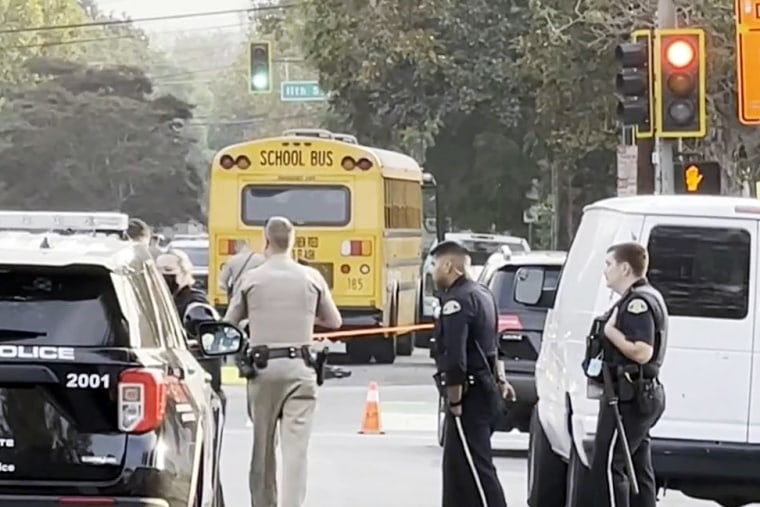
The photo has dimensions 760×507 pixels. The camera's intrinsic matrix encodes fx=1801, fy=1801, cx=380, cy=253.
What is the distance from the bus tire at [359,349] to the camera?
27484 millimetres

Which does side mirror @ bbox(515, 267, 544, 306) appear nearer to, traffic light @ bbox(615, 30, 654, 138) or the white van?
traffic light @ bbox(615, 30, 654, 138)

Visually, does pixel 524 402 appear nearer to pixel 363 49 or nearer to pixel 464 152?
pixel 363 49

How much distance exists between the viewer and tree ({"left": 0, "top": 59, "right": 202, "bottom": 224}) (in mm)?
67812

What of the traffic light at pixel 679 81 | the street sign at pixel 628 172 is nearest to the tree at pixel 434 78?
the street sign at pixel 628 172

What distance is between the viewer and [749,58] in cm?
1609

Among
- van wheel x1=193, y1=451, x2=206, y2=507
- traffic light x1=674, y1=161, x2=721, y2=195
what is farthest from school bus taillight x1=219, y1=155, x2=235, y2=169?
van wheel x1=193, y1=451, x2=206, y2=507

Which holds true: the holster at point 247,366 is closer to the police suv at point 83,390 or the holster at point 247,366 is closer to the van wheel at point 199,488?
the van wheel at point 199,488

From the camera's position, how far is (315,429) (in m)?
18.2

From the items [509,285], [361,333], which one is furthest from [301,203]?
[509,285]

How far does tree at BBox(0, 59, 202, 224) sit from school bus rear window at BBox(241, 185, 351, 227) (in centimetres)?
4178

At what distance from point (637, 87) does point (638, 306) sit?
29.7 feet

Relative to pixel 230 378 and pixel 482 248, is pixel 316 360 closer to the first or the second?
pixel 230 378

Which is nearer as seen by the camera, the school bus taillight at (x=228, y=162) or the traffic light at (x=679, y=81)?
the traffic light at (x=679, y=81)

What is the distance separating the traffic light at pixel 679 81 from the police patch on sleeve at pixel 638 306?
858 centimetres
